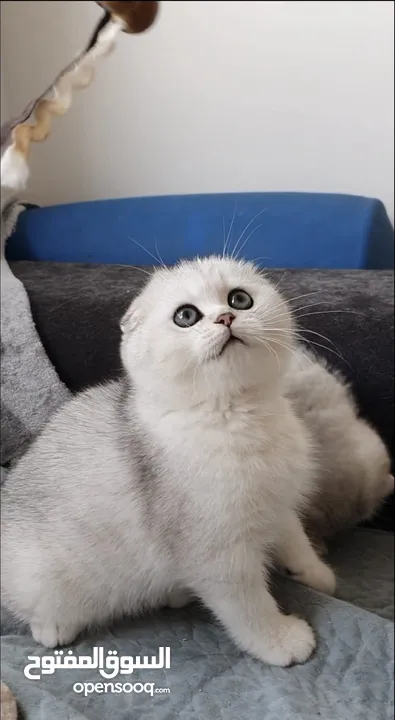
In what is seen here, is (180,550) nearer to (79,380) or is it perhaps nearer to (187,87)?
(79,380)

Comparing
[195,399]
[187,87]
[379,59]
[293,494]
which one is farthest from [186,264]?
[379,59]

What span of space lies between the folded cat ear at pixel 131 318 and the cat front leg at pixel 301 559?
277mm

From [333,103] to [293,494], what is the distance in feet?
1.77

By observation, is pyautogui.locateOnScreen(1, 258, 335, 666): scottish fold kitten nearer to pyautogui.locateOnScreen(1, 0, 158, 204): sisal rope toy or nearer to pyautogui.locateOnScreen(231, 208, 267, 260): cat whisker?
pyautogui.locateOnScreen(231, 208, 267, 260): cat whisker

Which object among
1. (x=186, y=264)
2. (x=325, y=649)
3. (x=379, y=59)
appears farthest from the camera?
(x=379, y=59)

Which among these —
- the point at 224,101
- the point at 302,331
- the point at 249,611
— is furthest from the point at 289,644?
the point at 224,101

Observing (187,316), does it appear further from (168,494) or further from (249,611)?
(249,611)

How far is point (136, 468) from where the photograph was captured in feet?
2.28

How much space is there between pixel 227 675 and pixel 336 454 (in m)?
0.29

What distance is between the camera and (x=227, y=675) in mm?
667

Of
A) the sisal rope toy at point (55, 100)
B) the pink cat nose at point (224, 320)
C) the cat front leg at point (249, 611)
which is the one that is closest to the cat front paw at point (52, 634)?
the cat front leg at point (249, 611)

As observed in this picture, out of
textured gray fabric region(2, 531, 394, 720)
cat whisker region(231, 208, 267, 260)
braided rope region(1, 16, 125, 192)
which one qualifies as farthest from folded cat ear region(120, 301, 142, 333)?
textured gray fabric region(2, 531, 394, 720)

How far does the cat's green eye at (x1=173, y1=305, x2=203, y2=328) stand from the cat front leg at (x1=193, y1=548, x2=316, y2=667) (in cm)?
27

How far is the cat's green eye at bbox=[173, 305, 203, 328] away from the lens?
1.92 ft
